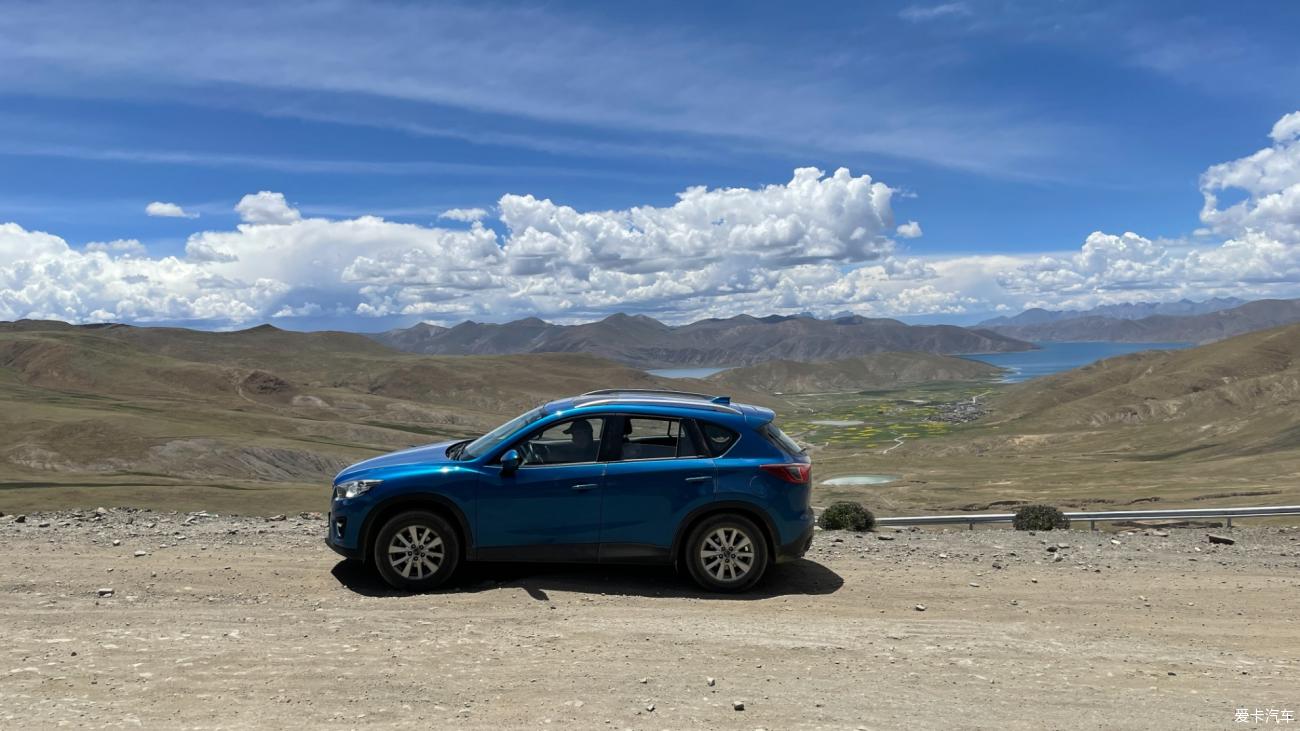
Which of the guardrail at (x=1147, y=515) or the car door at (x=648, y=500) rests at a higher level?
the car door at (x=648, y=500)

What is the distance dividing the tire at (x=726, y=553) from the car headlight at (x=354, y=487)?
3.17 m

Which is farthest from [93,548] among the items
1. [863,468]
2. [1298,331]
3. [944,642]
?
[1298,331]

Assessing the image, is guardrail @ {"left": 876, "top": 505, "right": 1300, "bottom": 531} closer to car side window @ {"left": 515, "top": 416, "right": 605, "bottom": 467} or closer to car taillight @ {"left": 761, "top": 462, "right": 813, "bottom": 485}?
car taillight @ {"left": 761, "top": 462, "right": 813, "bottom": 485}

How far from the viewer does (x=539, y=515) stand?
842 cm

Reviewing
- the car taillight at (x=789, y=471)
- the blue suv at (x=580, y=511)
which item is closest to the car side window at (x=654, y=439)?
the blue suv at (x=580, y=511)

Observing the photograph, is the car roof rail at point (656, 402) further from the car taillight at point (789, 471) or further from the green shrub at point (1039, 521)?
the green shrub at point (1039, 521)

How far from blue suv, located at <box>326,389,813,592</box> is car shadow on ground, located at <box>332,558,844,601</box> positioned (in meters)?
0.29

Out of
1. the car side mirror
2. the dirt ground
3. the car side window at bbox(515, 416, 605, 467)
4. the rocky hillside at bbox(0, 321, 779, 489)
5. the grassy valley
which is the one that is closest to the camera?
the dirt ground

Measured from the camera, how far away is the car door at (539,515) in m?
8.41

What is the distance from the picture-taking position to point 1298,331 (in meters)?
162

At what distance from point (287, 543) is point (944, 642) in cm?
808

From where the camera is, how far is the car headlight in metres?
8.41


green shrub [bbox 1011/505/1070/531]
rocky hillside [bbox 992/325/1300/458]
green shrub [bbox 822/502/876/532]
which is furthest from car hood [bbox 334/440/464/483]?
rocky hillside [bbox 992/325/1300/458]

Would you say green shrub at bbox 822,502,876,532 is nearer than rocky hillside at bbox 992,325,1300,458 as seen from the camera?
Yes
